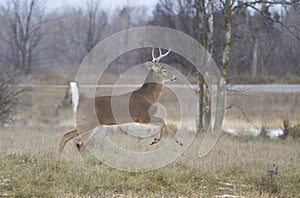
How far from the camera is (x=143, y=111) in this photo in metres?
12.3

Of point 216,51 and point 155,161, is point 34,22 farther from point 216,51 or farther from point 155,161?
point 155,161

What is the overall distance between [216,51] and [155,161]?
15.4 metres

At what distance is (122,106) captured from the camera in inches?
490

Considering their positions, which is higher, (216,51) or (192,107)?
(216,51)

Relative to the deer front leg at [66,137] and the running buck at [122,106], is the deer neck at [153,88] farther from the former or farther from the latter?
the deer front leg at [66,137]

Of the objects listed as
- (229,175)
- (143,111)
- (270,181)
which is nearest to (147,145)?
(143,111)

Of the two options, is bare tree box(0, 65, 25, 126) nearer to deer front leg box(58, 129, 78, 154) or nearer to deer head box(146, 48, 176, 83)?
deer front leg box(58, 129, 78, 154)

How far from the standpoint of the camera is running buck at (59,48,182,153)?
1206 cm

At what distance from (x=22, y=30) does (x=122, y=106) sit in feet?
137

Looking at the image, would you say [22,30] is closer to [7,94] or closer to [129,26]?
[129,26]

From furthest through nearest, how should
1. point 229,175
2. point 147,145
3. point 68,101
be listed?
point 68,101 → point 147,145 → point 229,175

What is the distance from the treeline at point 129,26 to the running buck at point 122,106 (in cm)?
525

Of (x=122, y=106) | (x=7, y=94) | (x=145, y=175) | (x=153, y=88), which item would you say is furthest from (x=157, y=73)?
(x=7, y=94)

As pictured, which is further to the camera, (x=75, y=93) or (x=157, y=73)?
(x=157, y=73)
